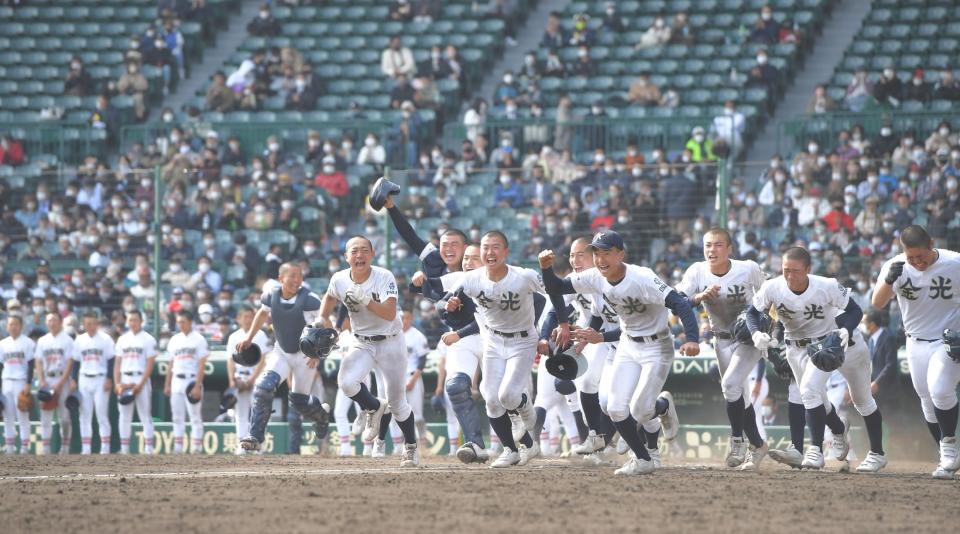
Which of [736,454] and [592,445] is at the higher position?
[592,445]

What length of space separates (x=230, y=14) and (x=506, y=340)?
20259 millimetres

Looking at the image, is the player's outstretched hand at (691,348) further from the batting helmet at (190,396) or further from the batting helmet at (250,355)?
the batting helmet at (190,396)

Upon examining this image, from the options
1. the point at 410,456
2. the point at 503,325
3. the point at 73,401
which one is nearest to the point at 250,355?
the point at 410,456

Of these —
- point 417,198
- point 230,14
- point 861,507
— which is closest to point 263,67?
point 230,14

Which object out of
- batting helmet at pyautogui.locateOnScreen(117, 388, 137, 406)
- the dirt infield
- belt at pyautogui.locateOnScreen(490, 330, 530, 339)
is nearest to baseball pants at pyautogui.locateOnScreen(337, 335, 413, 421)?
the dirt infield

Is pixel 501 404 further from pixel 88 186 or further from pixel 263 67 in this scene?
pixel 263 67

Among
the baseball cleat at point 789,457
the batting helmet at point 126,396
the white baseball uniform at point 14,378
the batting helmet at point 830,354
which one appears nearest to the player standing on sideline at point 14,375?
the white baseball uniform at point 14,378

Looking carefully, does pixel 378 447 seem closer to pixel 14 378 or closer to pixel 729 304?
pixel 729 304

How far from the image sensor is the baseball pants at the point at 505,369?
12250 mm

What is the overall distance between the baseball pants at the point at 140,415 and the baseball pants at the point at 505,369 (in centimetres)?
802

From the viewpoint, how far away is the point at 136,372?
19094mm

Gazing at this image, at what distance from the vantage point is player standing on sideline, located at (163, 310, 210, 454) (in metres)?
18.9

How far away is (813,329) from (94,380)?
10845 mm

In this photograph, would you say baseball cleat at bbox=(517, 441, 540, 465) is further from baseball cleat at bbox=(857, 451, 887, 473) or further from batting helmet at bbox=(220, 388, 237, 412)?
batting helmet at bbox=(220, 388, 237, 412)
